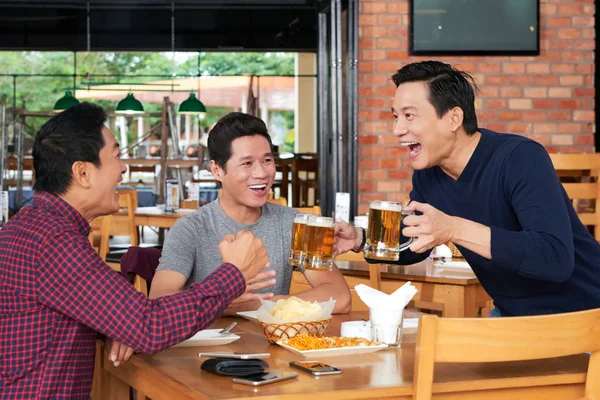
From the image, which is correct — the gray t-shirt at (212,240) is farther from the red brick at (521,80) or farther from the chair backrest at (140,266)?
the red brick at (521,80)

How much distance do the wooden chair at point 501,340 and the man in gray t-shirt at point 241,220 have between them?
1022 millimetres

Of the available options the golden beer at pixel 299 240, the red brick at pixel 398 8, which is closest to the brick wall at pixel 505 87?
the red brick at pixel 398 8

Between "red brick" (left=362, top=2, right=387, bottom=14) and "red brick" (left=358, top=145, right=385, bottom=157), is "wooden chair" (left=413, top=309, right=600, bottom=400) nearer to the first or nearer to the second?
"red brick" (left=358, top=145, right=385, bottom=157)

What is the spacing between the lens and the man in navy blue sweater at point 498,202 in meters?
2.12

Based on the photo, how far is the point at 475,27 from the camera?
20.4 feet

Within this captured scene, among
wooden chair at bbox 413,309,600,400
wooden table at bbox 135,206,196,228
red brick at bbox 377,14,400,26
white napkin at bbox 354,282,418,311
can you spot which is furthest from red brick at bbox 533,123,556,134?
wooden chair at bbox 413,309,600,400

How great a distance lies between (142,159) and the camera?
1312 cm

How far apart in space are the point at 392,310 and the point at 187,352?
0.52m

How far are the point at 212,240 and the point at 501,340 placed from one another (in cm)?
133

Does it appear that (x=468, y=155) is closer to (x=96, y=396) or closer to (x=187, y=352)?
(x=187, y=352)

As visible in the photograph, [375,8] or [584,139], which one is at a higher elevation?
[375,8]

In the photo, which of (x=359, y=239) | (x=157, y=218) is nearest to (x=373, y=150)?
(x=157, y=218)

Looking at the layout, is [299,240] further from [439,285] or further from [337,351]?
[439,285]

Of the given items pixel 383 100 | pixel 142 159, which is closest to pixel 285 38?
pixel 142 159
